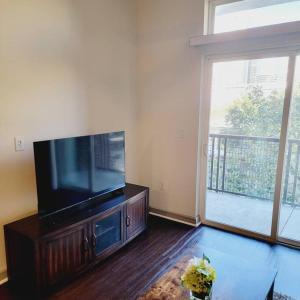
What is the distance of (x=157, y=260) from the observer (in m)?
2.62

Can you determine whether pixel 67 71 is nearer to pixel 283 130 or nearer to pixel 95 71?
pixel 95 71

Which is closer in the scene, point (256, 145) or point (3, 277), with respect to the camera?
point (3, 277)

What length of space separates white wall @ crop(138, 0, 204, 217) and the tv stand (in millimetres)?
1000

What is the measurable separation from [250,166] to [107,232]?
1759 mm

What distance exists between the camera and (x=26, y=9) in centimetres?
219

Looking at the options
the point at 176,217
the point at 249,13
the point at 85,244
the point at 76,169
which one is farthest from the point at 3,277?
the point at 249,13

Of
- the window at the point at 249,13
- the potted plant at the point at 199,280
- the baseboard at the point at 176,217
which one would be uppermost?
the window at the point at 249,13

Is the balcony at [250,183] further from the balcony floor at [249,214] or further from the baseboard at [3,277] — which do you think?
the baseboard at [3,277]

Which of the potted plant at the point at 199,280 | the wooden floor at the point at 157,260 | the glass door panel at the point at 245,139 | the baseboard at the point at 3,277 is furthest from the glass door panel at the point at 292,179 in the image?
the baseboard at the point at 3,277

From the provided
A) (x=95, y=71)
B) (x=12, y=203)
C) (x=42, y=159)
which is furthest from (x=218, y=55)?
(x=12, y=203)

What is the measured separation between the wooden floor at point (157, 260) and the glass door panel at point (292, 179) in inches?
9.7

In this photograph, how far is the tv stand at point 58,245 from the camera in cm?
201

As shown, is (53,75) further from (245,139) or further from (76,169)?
(245,139)

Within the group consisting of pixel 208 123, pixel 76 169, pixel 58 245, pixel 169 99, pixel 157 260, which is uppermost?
pixel 169 99
